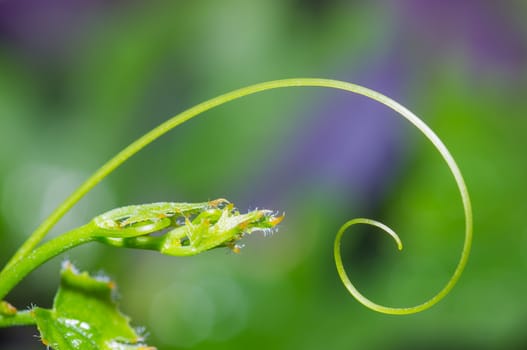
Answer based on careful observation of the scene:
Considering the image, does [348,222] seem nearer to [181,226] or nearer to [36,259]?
[181,226]

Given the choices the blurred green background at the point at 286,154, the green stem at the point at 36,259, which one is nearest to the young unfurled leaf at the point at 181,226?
the green stem at the point at 36,259

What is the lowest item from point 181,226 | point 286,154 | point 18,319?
point 18,319

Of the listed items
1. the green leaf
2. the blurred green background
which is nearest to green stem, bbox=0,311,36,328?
the green leaf

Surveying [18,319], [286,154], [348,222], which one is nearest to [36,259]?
[18,319]

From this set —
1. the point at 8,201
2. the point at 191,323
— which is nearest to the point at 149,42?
the point at 8,201

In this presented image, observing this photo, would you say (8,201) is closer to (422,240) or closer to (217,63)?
(217,63)
